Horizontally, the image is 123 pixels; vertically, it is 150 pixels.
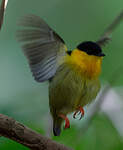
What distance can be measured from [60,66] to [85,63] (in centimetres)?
26

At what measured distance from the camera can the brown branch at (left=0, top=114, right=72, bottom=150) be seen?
259 cm

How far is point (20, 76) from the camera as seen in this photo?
4648mm

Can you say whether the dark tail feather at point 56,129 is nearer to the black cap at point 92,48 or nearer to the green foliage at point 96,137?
the green foliage at point 96,137

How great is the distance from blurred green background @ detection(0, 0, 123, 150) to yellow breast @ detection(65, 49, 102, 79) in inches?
18.4

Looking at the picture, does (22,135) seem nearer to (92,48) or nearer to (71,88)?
(71,88)

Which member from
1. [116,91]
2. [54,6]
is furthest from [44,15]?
[116,91]

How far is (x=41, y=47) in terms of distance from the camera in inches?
134

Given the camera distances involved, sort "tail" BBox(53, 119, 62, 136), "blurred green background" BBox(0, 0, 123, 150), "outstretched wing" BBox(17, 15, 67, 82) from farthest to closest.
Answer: "tail" BBox(53, 119, 62, 136), "outstretched wing" BBox(17, 15, 67, 82), "blurred green background" BBox(0, 0, 123, 150)

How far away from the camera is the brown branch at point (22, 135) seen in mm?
2590

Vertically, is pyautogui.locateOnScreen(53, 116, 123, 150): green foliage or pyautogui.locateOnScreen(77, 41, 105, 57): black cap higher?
pyautogui.locateOnScreen(77, 41, 105, 57): black cap

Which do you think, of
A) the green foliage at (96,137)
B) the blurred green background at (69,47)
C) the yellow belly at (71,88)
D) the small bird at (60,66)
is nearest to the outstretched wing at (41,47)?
the small bird at (60,66)

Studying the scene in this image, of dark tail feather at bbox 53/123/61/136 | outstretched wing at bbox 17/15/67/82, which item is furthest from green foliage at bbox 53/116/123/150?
outstretched wing at bbox 17/15/67/82

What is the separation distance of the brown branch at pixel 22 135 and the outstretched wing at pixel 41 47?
2.69ft

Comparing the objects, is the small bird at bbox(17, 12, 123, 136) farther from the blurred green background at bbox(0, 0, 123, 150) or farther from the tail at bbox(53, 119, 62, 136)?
the blurred green background at bbox(0, 0, 123, 150)
